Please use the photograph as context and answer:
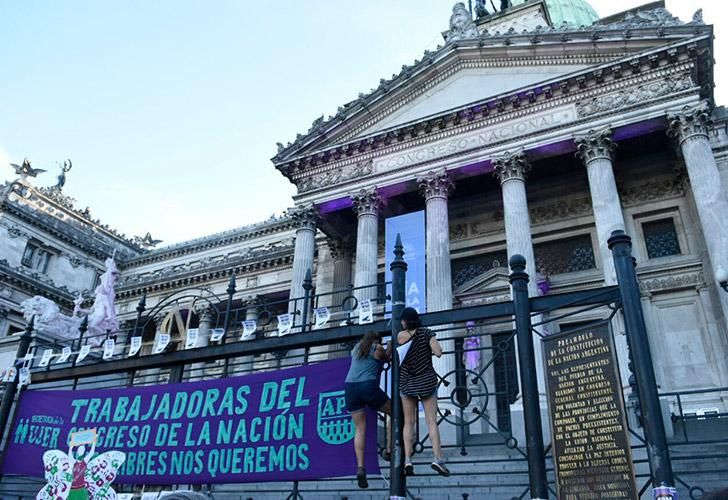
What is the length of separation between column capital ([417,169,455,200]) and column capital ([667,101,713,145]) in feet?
25.5

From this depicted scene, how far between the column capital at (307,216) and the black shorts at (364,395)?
59.6 ft

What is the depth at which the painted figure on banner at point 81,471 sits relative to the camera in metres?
8.86

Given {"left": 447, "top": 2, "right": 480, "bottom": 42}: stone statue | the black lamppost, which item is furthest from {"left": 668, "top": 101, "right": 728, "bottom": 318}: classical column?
{"left": 447, "top": 2, "right": 480, "bottom": 42}: stone statue

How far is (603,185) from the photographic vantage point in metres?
18.7

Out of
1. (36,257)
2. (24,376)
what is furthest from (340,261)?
(36,257)

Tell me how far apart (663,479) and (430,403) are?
7.24 ft

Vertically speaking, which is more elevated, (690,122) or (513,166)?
(690,122)

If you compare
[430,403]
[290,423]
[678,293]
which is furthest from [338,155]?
[430,403]

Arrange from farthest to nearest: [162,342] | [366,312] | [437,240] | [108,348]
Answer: [437,240] < [108,348] < [162,342] < [366,312]

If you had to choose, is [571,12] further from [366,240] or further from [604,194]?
[366,240]

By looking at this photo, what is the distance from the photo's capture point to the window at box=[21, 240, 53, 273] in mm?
40219

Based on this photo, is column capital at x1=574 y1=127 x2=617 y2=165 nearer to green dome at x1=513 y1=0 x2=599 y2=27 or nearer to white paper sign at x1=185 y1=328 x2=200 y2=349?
white paper sign at x1=185 y1=328 x2=200 y2=349

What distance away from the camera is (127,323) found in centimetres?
3775

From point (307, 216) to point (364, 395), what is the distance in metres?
18.6
